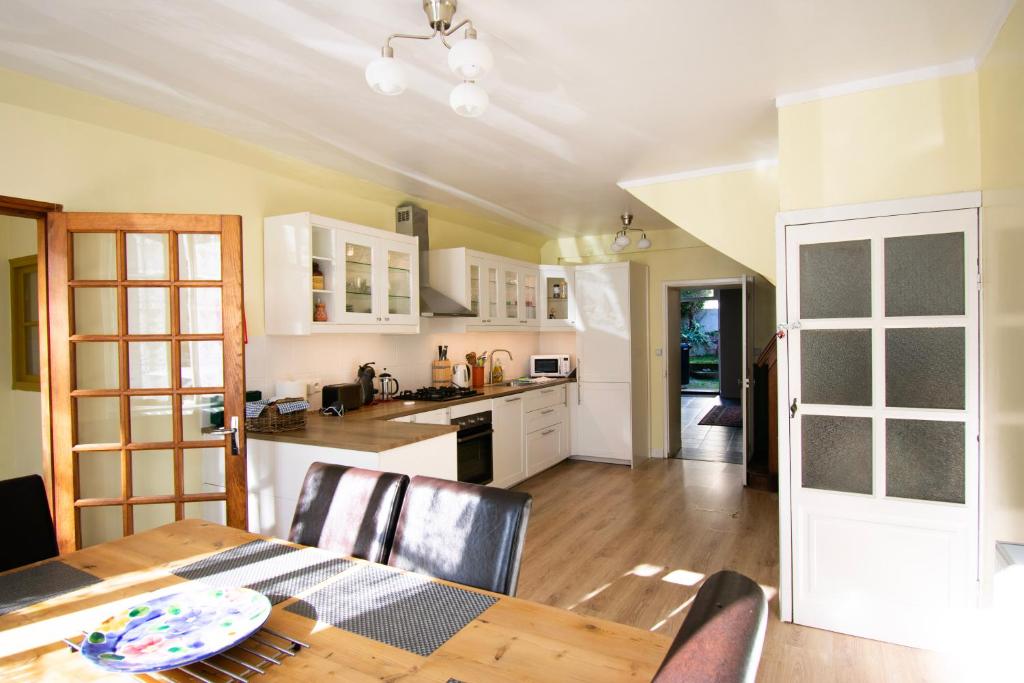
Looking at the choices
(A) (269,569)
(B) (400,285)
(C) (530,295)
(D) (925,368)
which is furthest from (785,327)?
(C) (530,295)

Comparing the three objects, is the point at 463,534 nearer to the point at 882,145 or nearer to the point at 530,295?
the point at 882,145

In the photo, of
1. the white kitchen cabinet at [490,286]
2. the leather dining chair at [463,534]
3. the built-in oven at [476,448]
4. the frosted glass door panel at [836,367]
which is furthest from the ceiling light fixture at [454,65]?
the white kitchen cabinet at [490,286]

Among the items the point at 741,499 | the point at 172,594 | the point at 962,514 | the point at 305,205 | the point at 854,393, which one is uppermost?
the point at 305,205

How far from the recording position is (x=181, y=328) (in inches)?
106

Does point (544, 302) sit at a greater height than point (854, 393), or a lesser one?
greater

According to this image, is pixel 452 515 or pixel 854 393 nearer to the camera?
pixel 452 515

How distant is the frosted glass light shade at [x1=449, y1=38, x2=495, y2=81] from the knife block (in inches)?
137

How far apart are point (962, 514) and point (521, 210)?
12.2 ft

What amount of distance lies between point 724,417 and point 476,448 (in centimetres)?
599

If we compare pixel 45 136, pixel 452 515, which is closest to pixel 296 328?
pixel 45 136

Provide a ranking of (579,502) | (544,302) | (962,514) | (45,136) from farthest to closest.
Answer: (544,302), (579,502), (45,136), (962,514)

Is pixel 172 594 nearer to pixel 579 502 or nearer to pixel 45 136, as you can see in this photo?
pixel 45 136

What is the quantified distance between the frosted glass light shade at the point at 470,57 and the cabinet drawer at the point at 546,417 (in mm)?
3820

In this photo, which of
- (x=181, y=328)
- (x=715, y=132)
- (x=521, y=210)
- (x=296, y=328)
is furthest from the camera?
(x=521, y=210)
